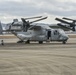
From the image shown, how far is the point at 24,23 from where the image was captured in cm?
5056

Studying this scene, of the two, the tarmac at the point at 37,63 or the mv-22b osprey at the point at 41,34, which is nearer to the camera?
the tarmac at the point at 37,63

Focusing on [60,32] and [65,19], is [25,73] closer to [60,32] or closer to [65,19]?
[60,32]

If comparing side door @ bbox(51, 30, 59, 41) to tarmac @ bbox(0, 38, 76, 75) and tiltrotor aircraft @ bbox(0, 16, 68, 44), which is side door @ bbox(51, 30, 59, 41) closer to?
tiltrotor aircraft @ bbox(0, 16, 68, 44)

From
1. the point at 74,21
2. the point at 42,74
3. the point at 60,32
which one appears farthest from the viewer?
the point at 74,21

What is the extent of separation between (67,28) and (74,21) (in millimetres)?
1888

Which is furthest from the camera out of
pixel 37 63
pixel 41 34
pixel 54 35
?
pixel 41 34

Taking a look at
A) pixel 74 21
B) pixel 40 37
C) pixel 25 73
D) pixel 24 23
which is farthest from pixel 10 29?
pixel 25 73

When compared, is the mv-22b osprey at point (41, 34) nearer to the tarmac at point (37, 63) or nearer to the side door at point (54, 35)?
the side door at point (54, 35)

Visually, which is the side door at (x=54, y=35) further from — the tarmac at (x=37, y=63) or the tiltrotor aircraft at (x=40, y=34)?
the tarmac at (x=37, y=63)

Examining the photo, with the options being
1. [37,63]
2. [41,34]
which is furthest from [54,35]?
[37,63]

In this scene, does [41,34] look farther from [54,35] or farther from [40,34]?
[54,35]

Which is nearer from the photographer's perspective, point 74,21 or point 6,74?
point 6,74

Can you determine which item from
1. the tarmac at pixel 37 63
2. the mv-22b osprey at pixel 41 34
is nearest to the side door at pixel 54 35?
the mv-22b osprey at pixel 41 34

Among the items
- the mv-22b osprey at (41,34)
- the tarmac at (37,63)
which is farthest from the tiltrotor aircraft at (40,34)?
the tarmac at (37,63)
